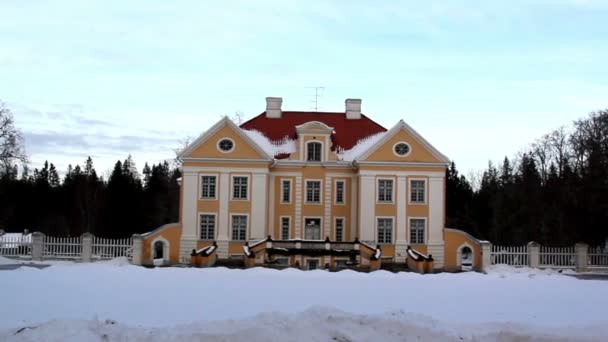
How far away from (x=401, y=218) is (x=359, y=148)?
486 centimetres

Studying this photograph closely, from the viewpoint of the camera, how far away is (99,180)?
74.0 m

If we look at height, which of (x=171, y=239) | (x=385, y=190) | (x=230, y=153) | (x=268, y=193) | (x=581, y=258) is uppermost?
(x=230, y=153)

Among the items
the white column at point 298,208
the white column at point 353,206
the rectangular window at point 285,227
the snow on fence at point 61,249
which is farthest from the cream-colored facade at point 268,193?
the snow on fence at point 61,249

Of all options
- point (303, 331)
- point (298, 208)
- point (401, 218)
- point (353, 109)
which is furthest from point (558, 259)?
point (303, 331)

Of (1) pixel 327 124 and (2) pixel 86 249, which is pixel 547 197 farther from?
(2) pixel 86 249

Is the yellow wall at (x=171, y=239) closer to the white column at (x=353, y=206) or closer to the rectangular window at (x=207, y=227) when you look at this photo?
the rectangular window at (x=207, y=227)

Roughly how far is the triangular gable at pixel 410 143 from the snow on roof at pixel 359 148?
0.94 m

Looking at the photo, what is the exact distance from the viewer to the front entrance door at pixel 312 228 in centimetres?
3488

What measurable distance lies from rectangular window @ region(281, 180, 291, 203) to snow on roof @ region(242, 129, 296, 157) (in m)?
1.68

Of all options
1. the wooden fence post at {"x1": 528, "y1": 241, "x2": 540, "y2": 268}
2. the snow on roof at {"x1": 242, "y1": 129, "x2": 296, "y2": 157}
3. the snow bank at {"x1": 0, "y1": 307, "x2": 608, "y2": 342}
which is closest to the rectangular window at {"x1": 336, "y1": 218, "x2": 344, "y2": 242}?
the snow on roof at {"x1": 242, "y1": 129, "x2": 296, "y2": 157}

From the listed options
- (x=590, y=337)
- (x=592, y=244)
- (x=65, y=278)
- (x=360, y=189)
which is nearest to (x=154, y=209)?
(x=360, y=189)

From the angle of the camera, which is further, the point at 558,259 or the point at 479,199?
the point at 479,199

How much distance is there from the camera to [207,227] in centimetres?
3300

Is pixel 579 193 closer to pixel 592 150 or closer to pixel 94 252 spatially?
pixel 592 150
